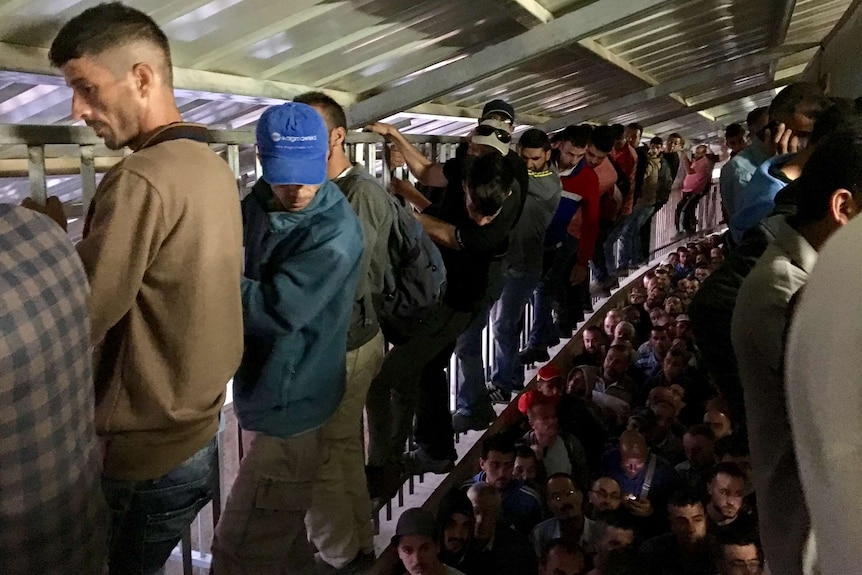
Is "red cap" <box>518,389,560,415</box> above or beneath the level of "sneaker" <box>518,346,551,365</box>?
above

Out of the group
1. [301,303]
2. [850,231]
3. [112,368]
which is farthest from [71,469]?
[850,231]

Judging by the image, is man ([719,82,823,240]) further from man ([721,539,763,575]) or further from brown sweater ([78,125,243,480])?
brown sweater ([78,125,243,480])

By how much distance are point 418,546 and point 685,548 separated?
0.98 metres

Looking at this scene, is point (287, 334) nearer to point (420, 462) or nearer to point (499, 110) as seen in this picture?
point (420, 462)

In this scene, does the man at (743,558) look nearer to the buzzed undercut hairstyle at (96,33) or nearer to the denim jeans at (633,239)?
the buzzed undercut hairstyle at (96,33)

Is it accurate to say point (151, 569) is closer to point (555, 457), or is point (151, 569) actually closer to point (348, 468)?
point (348, 468)

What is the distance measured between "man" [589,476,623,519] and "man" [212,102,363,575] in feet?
4.66

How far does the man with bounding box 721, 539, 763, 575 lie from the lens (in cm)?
244

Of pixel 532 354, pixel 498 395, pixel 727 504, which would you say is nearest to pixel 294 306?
pixel 727 504

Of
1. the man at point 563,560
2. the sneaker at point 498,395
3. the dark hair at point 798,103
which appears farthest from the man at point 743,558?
the sneaker at point 498,395

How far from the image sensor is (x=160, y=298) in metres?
1.27

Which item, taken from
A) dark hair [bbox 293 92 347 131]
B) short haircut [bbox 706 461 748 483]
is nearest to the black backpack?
dark hair [bbox 293 92 347 131]

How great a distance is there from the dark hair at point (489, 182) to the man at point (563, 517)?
4.02 ft

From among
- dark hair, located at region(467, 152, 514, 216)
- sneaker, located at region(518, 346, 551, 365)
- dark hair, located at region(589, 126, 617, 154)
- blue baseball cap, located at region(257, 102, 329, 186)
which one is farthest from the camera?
sneaker, located at region(518, 346, 551, 365)
